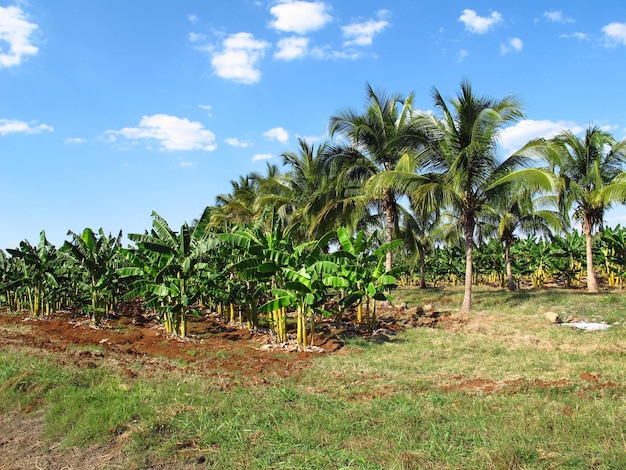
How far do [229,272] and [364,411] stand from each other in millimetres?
9648

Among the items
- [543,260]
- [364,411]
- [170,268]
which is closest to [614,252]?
[543,260]

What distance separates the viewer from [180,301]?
12023mm

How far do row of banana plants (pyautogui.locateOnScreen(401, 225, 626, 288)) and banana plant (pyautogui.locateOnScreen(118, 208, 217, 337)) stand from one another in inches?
823

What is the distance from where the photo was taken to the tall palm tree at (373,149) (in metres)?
17.9

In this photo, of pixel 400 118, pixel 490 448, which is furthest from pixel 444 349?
pixel 400 118

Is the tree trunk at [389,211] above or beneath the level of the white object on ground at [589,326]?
above

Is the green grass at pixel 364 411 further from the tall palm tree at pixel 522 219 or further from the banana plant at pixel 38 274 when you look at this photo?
the tall palm tree at pixel 522 219

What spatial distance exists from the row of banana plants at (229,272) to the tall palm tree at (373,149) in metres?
5.19

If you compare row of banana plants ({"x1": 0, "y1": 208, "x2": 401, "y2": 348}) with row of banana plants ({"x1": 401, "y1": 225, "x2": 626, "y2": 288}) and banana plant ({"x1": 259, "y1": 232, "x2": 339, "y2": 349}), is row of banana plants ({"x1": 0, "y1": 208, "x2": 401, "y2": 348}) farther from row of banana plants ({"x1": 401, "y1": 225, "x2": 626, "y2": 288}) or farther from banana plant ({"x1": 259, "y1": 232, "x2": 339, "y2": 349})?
row of banana plants ({"x1": 401, "y1": 225, "x2": 626, "y2": 288})

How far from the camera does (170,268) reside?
12008 mm

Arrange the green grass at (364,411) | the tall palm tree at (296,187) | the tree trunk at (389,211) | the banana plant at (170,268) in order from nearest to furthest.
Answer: the green grass at (364,411) → the banana plant at (170,268) → the tree trunk at (389,211) → the tall palm tree at (296,187)

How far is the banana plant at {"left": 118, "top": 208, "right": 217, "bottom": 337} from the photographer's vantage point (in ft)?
38.7

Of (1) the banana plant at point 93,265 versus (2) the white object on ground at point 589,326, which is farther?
(1) the banana plant at point 93,265

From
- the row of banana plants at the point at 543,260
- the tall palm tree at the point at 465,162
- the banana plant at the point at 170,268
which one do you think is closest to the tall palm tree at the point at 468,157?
the tall palm tree at the point at 465,162
